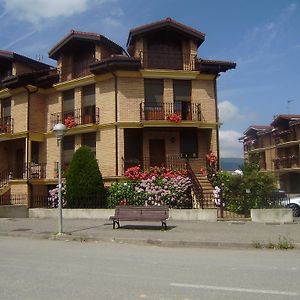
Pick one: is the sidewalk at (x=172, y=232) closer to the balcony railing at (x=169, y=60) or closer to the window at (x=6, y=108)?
the balcony railing at (x=169, y=60)

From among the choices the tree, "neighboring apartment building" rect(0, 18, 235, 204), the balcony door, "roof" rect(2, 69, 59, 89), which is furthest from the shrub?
"roof" rect(2, 69, 59, 89)

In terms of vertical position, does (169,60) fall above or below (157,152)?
above

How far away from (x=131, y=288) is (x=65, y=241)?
24.3ft

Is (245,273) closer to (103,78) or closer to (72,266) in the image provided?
(72,266)

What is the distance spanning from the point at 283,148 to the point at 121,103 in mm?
36968

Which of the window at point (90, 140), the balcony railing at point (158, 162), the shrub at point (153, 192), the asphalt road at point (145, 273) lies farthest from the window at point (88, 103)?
the asphalt road at point (145, 273)

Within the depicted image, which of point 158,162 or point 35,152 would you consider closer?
point 158,162

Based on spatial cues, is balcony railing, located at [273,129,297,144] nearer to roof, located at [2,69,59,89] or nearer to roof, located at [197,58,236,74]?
roof, located at [197,58,236,74]

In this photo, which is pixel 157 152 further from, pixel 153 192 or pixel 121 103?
pixel 153 192

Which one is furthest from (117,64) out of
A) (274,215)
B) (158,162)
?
(274,215)

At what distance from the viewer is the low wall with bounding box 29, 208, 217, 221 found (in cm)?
1838

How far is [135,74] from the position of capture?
82.7 feet

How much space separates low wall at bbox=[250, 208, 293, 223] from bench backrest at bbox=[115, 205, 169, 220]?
441 cm

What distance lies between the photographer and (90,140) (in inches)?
1041
